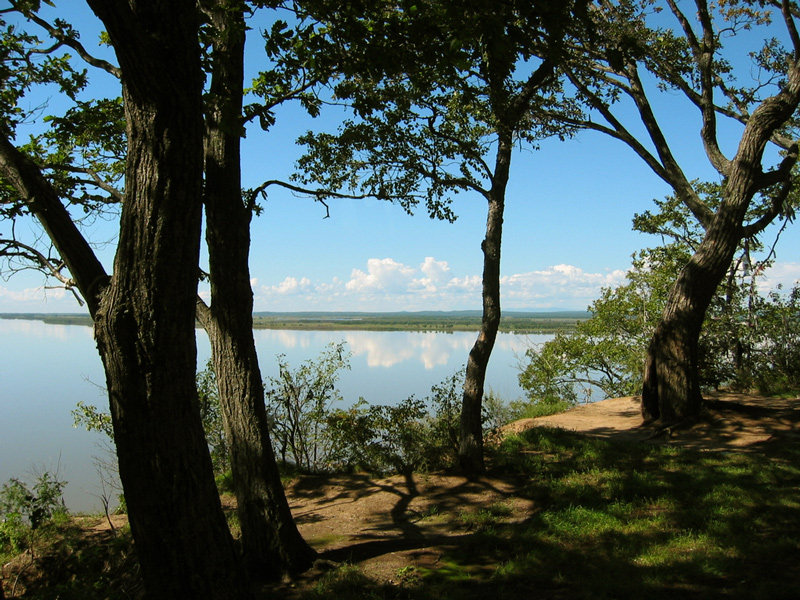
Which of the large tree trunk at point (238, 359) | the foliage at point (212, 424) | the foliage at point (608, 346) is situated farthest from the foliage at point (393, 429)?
the foliage at point (608, 346)

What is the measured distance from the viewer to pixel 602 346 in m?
16.3

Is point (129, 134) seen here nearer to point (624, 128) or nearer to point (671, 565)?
point (671, 565)

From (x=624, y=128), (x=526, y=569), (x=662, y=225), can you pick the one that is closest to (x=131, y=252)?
(x=526, y=569)

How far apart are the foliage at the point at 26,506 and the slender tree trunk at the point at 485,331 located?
501 cm

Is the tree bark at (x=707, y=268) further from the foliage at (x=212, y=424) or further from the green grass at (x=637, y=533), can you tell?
the foliage at (x=212, y=424)

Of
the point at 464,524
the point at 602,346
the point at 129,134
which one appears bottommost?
the point at 464,524

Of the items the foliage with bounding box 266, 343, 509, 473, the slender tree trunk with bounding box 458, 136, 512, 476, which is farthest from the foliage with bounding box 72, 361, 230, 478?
the slender tree trunk with bounding box 458, 136, 512, 476

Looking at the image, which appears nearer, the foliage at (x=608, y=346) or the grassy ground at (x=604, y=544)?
the grassy ground at (x=604, y=544)

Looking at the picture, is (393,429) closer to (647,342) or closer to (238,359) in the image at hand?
(238,359)

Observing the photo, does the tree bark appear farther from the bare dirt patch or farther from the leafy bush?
the leafy bush

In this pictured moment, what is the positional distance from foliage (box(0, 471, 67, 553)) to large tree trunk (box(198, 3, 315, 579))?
3281 millimetres

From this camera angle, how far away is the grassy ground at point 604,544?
3.96 m

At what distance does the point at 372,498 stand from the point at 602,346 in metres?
11.2

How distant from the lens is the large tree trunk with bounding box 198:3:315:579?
4.66 meters
